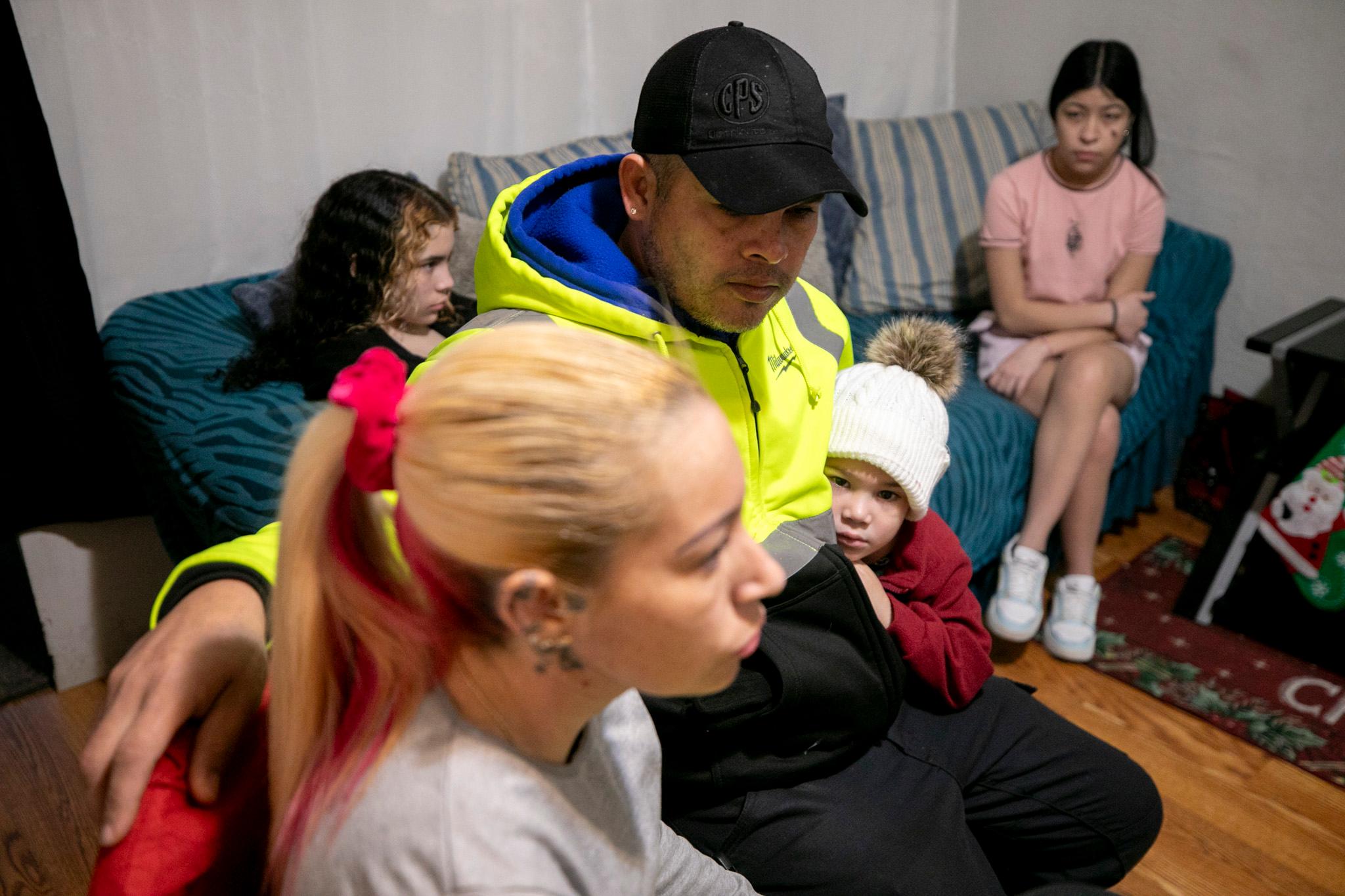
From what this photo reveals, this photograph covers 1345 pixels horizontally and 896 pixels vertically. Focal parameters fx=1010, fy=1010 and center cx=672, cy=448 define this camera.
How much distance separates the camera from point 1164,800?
1835 millimetres

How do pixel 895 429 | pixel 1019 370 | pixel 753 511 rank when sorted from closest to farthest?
pixel 753 511 < pixel 895 429 < pixel 1019 370

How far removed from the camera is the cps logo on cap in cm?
112

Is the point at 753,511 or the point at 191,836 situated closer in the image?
the point at 191,836

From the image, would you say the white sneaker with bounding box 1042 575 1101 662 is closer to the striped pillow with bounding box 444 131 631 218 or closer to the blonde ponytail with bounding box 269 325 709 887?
the striped pillow with bounding box 444 131 631 218

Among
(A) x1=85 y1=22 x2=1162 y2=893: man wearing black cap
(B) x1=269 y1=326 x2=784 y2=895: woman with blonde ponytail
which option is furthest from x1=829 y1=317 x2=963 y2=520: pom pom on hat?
(B) x1=269 y1=326 x2=784 y2=895: woman with blonde ponytail

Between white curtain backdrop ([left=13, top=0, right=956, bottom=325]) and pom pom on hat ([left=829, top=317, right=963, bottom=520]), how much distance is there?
52.1 inches

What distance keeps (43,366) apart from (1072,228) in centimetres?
225

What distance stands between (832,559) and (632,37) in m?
1.88

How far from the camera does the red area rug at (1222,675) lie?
1.99m

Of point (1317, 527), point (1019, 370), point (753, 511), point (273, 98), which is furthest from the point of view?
point (1019, 370)

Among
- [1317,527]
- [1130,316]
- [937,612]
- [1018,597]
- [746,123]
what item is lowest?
[1018,597]

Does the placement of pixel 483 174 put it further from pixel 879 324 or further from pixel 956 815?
pixel 956 815

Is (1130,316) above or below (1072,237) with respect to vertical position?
below

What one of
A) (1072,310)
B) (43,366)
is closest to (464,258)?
(43,366)
